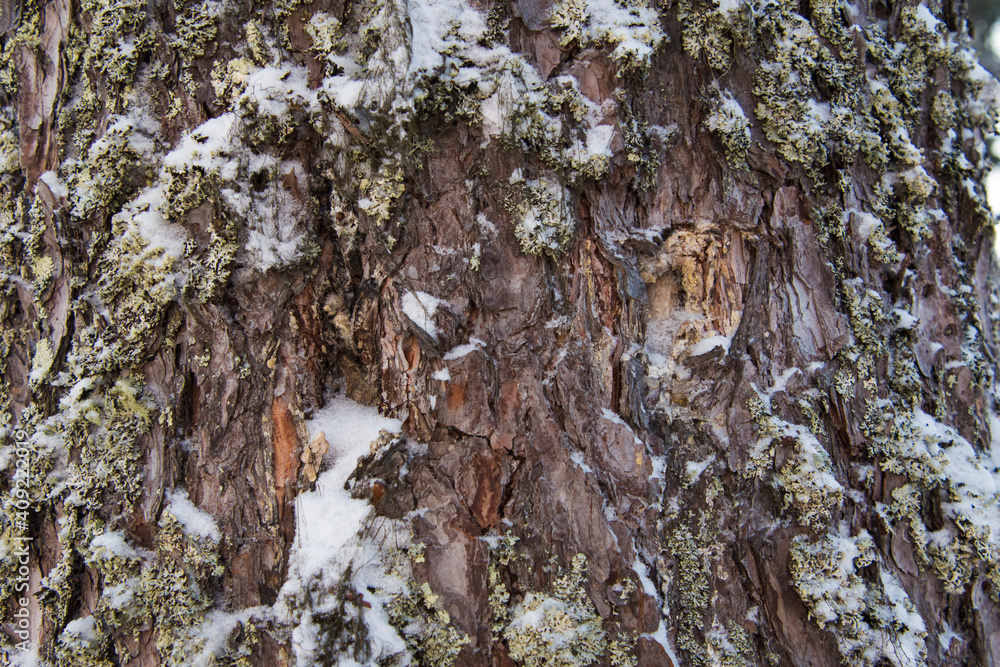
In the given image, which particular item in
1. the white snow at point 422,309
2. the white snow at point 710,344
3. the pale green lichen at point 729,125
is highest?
the pale green lichen at point 729,125

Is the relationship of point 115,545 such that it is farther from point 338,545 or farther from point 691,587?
point 691,587

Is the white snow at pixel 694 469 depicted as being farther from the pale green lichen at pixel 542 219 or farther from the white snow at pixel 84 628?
the white snow at pixel 84 628

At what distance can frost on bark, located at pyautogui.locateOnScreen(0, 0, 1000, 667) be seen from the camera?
101 centimetres

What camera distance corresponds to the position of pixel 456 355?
103 centimetres

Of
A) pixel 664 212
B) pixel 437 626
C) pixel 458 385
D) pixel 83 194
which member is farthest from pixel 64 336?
pixel 664 212

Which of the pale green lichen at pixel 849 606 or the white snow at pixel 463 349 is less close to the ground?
the white snow at pixel 463 349

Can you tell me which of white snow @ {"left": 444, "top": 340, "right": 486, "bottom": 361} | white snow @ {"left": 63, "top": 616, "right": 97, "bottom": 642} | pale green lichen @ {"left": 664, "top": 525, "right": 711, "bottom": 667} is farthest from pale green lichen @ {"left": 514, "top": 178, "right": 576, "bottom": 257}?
white snow @ {"left": 63, "top": 616, "right": 97, "bottom": 642}

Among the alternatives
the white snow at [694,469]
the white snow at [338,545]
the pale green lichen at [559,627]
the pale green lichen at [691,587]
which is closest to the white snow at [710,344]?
the white snow at [694,469]

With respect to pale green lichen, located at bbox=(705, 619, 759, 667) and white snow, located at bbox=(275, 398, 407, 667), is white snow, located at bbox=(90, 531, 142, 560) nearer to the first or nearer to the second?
white snow, located at bbox=(275, 398, 407, 667)

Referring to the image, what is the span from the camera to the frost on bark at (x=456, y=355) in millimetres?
1015

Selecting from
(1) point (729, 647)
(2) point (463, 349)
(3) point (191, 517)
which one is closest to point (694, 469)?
(1) point (729, 647)

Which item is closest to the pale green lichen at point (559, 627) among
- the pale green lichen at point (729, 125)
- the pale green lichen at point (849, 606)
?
the pale green lichen at point (849, 606)

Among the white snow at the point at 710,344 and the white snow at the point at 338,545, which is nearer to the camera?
the white snow at the point at 338,545

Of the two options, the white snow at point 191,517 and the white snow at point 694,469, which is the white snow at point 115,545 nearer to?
the white snow at point 191,517
